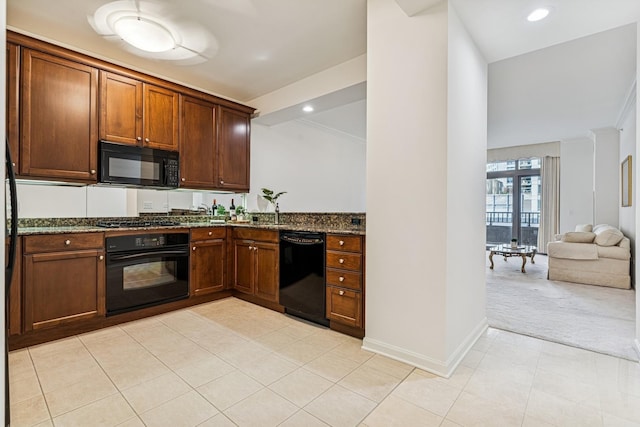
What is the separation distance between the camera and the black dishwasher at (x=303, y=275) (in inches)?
110

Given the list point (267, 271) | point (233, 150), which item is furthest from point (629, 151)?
point (233, 150)

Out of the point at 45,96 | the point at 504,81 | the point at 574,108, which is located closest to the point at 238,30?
the point at 45,96

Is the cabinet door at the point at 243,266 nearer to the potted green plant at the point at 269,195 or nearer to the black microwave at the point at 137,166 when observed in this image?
the potted green plant at the point at 269,195

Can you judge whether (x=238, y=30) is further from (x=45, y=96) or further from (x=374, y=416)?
(x=374, y=416)

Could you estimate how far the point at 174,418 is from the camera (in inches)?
63.1

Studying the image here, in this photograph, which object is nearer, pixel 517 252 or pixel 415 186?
pixel 415 186

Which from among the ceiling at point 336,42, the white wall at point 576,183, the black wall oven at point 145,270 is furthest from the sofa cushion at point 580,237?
the black wall oven at point 145,270

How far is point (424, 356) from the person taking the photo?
2.10 metres

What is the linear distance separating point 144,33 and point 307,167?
349cm

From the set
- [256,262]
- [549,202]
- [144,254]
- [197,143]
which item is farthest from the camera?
[549,202]

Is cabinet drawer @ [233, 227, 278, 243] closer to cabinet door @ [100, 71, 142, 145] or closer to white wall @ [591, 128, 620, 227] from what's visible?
cabinet door @ [100, 71, 142, 145]

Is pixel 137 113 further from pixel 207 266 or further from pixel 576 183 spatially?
pixel 576 183

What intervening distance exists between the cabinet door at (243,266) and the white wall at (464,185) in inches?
83.3

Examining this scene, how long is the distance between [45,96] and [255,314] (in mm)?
2707
